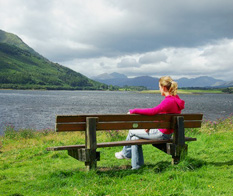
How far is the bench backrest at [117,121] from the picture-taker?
5625mm

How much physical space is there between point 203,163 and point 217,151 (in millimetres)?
1974

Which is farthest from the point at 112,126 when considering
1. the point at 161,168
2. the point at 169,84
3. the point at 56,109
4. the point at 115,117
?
the point at 56,109

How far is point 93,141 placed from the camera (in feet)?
19.2

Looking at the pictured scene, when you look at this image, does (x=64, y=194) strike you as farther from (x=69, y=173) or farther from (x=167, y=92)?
(x=167, y=92)

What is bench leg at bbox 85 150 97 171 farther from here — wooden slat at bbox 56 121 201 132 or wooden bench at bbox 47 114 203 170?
wooden slat at bbox 56 121 201 132

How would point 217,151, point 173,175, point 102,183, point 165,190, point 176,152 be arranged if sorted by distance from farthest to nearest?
point 217,151
point 176,152
point 173,175
point 102,183
point 165,190

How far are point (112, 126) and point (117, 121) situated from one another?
17cm

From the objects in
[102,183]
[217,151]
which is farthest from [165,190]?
[217,151]

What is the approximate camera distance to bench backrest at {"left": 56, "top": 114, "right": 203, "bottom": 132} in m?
5.62

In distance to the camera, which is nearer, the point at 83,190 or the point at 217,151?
the point at 83,190

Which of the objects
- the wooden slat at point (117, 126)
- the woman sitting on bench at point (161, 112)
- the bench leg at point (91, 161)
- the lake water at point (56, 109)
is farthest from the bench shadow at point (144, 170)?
the lake water at point (56, 109)

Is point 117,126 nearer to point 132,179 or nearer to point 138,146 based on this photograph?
point 138,146

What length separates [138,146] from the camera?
640 cm

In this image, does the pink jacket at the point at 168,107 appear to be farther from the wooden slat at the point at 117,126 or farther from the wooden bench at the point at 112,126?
the wooden slat at the point at 117,126
